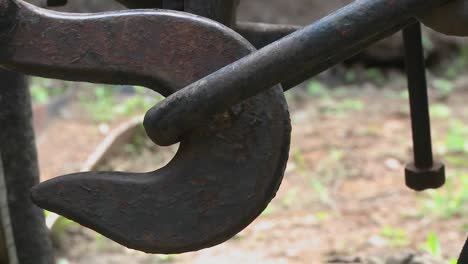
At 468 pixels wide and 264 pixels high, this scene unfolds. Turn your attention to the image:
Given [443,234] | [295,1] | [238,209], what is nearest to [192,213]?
[238,209]

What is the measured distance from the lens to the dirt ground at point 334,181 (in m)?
2.39

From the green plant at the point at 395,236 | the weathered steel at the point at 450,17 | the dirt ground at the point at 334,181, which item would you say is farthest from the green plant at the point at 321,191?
the weathered steel at the point at 450,17

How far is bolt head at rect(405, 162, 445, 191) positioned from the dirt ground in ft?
1.86

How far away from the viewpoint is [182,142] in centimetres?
91

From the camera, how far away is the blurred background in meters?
2.41

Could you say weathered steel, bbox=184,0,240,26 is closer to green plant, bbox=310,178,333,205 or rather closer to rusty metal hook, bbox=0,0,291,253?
rusty metal hook, bbox=0,0,291,253

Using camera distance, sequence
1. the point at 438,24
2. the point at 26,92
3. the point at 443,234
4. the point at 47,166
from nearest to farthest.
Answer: the point at 438,24
the point at 26,92
the point at 443,234
the point at 47,166

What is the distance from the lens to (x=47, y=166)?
3.12 meters

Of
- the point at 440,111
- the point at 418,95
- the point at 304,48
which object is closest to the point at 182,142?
the point at 304,48

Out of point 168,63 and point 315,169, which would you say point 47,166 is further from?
point 168,63

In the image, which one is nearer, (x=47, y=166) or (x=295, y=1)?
(x=47, y=166)

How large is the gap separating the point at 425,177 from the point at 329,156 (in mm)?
1962

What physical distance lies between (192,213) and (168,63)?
0.57ft

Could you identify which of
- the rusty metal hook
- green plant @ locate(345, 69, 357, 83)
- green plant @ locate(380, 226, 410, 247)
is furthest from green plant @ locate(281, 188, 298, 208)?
the rusty metal hook
